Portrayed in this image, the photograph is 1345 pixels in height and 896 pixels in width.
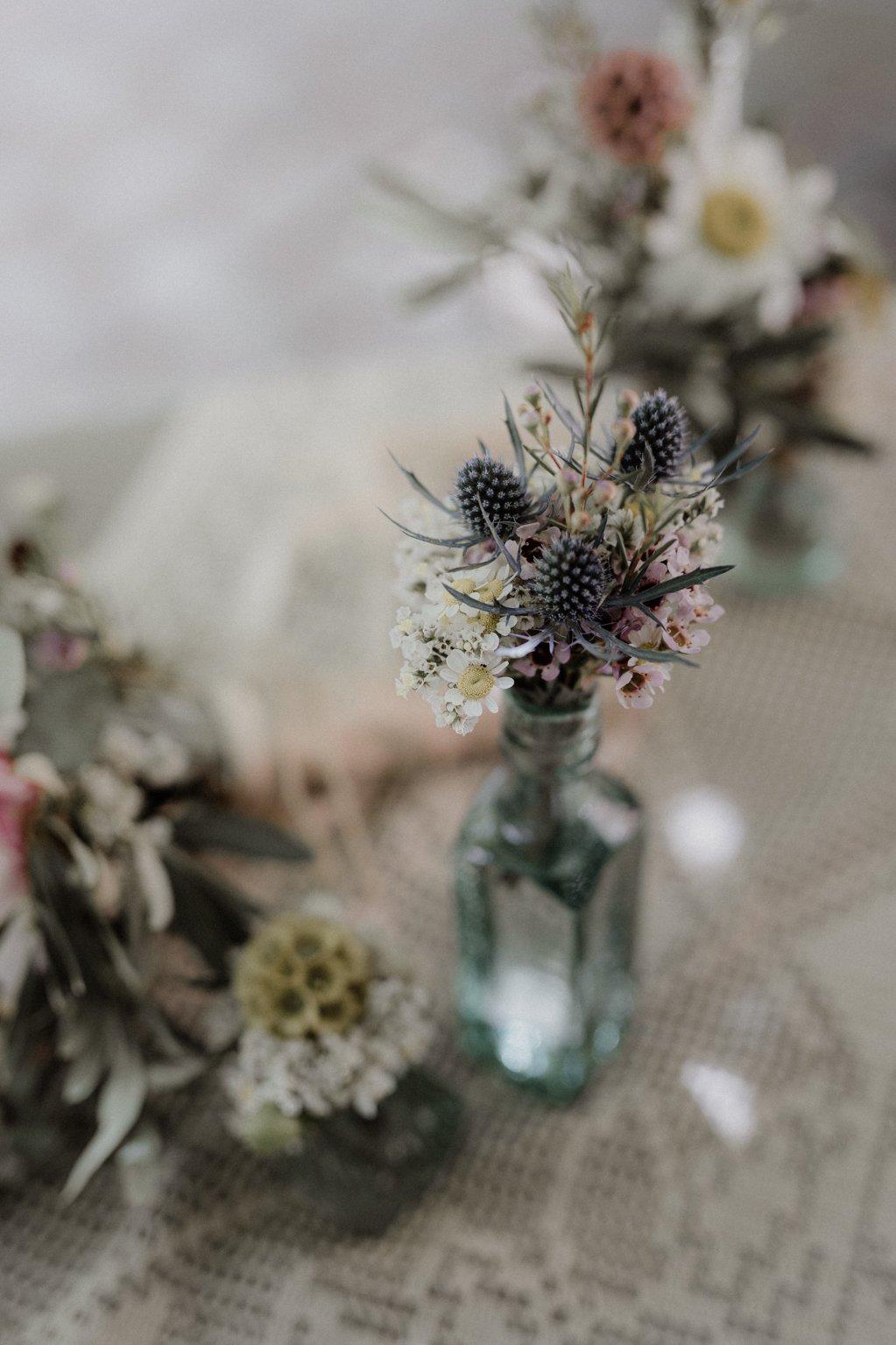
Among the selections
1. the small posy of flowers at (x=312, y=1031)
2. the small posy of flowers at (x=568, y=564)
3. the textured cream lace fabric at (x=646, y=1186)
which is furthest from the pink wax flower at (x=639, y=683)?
the textured cream lace fabric at (x=646, y=1186)

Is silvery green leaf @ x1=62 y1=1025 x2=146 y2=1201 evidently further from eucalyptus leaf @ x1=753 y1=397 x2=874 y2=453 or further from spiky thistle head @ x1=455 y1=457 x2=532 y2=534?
eucalyptus leaf @ x1=753 y1=397 x2=874 y2=453

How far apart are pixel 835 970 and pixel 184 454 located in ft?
2.63

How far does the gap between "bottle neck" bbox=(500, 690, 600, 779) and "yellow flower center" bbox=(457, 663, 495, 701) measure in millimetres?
78

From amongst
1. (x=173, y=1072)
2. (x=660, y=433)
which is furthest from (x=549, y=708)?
(x=173, y=1072)

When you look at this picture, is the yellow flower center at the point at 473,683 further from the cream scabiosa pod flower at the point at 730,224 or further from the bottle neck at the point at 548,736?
the cream scabiosa pod flower at the point at 730,224

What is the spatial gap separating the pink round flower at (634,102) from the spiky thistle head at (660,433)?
0.38 meters

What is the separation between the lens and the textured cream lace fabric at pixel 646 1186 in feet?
2.04

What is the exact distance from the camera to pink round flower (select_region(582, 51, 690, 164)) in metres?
0.73

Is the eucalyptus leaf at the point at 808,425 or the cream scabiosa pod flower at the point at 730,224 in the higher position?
the cream scabiosa pod flower at the point at 730,224

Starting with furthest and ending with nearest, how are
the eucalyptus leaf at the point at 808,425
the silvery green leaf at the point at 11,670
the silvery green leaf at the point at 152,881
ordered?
the eucalyptus leaf at the point at 808,425 → the silvery green leaf at the point at 152,881 → the silvery green leaf at the point at 11,670

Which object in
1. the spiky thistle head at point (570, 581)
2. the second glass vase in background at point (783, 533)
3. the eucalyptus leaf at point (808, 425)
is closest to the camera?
the spiky thistle head at point (570, 581)

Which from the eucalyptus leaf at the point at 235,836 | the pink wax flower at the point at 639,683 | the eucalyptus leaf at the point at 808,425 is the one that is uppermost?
the eucalyptus leaf at the point at 808,425

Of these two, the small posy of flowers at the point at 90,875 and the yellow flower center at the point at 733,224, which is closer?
the small posy of flowers at the point at 90,875

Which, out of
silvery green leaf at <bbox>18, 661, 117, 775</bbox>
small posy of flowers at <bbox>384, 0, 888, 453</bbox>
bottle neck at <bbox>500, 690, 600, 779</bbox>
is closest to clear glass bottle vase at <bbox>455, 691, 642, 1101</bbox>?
bottle neck at <bbox>500, 690, 600, 779</bbox>
